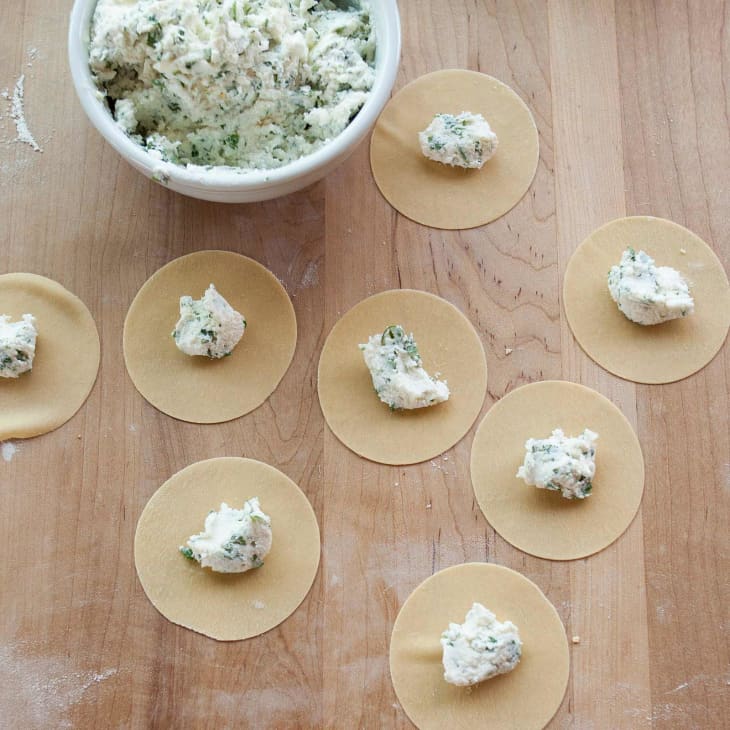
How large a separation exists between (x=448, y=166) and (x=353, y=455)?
0.50 metres

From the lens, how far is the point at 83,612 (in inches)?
51.3

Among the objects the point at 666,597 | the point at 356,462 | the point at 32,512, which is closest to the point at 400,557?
the point at 356,462

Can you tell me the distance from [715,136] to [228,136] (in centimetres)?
82

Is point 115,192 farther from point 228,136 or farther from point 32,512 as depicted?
point 32,512

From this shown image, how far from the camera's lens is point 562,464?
1.29 meters

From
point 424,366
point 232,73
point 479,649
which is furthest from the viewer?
point 424,366

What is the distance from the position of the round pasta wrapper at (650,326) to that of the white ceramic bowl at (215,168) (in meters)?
0.44

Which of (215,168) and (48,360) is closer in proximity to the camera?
(215,168)

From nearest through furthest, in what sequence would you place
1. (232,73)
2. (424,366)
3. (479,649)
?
(232,73)
(479,649)
(424,366)

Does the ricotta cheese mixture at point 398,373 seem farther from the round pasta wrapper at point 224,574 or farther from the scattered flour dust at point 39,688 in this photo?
the scattered flour dust at point 39,688

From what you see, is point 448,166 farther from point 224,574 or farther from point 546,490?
point 224,574

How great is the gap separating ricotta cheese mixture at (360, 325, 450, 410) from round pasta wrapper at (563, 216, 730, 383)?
0.87ft

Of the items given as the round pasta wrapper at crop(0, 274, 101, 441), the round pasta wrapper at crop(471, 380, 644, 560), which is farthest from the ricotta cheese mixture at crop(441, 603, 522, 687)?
the round pasta wrapper at crop(0, 274, 101, 441)

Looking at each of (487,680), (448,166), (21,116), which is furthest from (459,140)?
(487,680)
